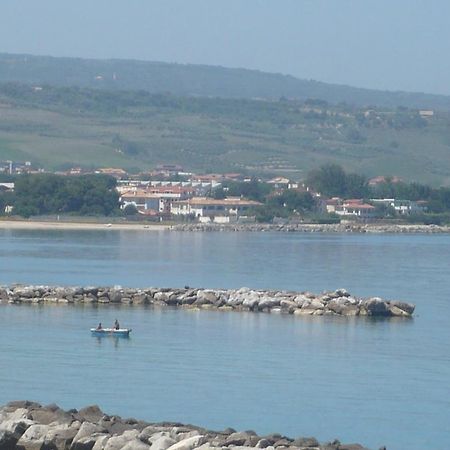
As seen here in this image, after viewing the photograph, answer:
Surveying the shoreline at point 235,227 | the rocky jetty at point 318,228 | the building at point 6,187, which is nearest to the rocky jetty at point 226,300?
the shoreline at point 235,227

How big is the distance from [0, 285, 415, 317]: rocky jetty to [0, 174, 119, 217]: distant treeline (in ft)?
134

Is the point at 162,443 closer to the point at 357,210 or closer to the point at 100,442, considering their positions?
the point at 100,442

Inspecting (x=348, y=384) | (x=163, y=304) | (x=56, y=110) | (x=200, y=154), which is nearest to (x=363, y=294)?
(x=163, y=304)

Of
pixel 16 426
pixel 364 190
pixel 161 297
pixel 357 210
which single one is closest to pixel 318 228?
pixel 357 210

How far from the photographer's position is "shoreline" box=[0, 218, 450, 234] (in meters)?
62.3

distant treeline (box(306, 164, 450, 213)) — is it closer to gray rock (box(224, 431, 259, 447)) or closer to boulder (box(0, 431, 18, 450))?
gray rock (box(224, 431, 259, 447))

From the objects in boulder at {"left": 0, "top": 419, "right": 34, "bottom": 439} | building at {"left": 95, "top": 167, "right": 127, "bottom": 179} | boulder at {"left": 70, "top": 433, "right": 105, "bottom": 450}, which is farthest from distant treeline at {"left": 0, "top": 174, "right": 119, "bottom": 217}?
boulder at {"left": 70, "top": 433, "right": 105, "bottom": 450}

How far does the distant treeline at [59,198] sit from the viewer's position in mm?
65688

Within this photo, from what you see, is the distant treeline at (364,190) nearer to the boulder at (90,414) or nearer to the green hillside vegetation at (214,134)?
the green hillside vegetation at (214,134)

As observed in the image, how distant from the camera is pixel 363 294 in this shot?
91.0 feet

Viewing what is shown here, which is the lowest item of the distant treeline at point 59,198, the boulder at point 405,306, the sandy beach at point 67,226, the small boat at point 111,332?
the sandy beach at point 67,226

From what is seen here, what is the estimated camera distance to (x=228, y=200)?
243ft

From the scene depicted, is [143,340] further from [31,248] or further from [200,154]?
[200,154]

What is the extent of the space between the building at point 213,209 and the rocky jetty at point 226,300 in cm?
4680
